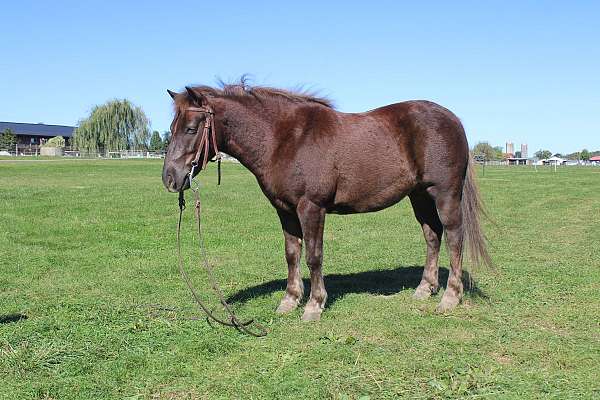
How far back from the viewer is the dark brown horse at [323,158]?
19.5 ft

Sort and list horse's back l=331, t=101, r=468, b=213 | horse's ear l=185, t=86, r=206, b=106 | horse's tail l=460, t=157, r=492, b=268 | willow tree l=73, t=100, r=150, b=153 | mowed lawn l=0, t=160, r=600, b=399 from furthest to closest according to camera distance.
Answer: willow tree l=73, t=100, r=150, b=153
horse's tail l=460, t=157, r=492, b=268
horse's back l=331, t=101, r=468, b=213
horse's ear l=185, t=86, r=206, b=106
mowed lawn l=0, t=160, r=600, b=399

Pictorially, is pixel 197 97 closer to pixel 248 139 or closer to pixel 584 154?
pixel 248 139

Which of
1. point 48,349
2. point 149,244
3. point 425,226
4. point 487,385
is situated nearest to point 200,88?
point 48,349

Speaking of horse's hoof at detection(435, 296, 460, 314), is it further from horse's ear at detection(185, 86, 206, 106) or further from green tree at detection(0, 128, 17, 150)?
green tree at detection(0, 128, 17, 150)

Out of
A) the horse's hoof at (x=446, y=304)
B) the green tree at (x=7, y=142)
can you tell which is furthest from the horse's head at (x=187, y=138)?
the green tree at (x=7, y=142)

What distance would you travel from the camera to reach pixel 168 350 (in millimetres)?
5047

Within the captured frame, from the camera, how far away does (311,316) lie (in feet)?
19.9

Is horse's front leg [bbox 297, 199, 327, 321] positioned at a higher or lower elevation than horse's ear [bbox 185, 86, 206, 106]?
lower

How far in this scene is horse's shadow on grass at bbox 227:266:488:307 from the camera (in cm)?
721

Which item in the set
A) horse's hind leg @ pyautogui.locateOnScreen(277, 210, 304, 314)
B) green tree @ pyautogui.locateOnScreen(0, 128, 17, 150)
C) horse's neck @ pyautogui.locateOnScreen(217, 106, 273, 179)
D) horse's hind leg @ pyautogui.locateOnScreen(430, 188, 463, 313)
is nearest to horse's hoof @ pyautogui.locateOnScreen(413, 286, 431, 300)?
horse's hind leg @ pyautogui.locateOnScreen(430, 188, 463, 313)

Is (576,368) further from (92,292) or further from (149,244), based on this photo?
(149,244)

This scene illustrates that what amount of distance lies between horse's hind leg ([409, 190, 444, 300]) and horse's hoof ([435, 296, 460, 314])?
0.53 metres

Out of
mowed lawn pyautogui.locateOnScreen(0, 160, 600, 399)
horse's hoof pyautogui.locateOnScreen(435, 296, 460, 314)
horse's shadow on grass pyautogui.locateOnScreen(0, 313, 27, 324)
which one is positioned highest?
horse's hoof pyautogui.locateOnScreen(435, 296, 460, 314)

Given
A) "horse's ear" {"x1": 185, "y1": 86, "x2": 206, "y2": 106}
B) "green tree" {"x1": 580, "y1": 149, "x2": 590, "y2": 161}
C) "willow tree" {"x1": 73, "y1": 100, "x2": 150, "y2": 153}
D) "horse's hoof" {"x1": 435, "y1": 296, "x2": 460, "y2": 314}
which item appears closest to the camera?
"horse's ear" {"x1": 185, "y1": 86, "x2": 206, "y2": 106}
